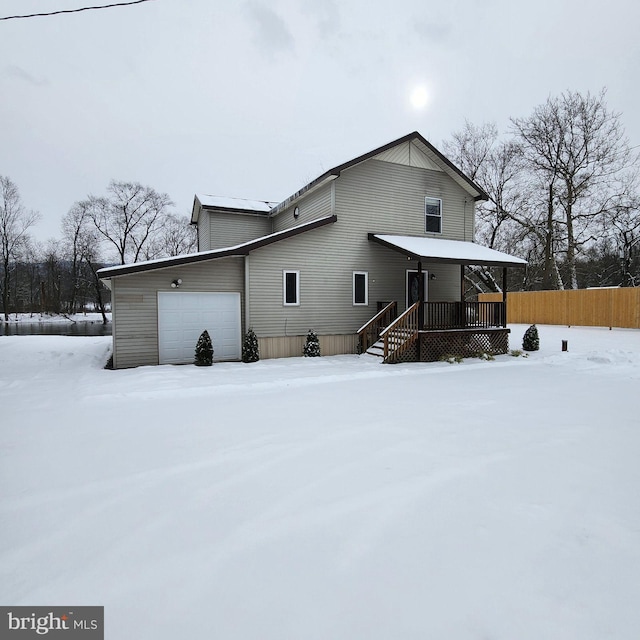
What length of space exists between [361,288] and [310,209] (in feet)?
11.8

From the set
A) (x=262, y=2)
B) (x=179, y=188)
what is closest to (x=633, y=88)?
(x=262, y=2)

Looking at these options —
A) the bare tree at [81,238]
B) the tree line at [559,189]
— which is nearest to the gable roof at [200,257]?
the tree line at [559,189]

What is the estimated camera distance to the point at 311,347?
12781mm

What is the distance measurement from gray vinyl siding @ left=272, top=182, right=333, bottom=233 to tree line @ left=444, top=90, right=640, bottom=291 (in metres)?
12.7

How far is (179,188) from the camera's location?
189ft

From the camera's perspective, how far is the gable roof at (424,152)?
42.8 ft

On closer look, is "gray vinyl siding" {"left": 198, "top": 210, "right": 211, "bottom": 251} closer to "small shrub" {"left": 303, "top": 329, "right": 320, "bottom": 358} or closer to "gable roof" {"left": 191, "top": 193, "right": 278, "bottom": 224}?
"gable roof" {"left": 191, "top": 193, "right": 278, "bottom": 224}

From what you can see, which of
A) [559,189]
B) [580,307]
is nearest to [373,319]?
[580,307]

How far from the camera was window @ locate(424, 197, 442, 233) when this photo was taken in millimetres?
15148

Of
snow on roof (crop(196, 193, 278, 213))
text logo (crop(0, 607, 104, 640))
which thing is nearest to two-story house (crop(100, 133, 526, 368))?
snow on roof (crop(196, 193, 278, 213))

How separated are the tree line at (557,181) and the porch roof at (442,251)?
9.82m

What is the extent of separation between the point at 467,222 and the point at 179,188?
5168 cm

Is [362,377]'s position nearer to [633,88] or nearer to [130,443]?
[130,443]

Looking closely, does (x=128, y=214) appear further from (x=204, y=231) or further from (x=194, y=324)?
(x=194, y=324)
